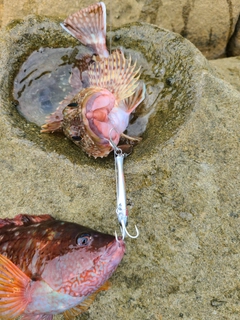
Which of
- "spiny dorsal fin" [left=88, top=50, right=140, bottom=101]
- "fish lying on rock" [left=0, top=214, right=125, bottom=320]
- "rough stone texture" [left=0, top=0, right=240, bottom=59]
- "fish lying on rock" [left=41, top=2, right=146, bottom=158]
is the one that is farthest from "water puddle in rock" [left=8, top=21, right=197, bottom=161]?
"fish lying on rock" [left=0, top=214, right=125, bottom=320]

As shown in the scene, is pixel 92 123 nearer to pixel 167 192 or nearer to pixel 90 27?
pixel 167 192

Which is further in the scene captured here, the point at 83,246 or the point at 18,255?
the point at 18,255

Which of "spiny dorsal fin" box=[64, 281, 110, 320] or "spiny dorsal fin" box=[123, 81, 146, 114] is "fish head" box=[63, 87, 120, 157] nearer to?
"spiny dorsal fin" box=[123, 81, 146, 114]

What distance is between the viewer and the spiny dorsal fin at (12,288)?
82.3 inches

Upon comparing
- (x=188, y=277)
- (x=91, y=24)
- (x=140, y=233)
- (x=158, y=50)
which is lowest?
(x=188, y=277)

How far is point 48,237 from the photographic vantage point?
2.31 m

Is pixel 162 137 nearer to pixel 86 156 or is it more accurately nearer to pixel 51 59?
pixel 86 156

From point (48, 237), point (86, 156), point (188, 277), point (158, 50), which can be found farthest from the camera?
point (158, 50)

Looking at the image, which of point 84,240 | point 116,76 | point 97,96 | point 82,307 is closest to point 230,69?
point 116,76

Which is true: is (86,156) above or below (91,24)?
below

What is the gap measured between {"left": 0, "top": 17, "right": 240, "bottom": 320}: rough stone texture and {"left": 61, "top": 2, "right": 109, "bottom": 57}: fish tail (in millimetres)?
787

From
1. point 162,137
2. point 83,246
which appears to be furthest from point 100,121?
point 83,246

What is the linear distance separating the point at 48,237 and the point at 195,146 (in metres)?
1.45

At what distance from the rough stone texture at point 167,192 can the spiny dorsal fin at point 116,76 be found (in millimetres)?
351
